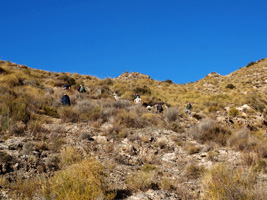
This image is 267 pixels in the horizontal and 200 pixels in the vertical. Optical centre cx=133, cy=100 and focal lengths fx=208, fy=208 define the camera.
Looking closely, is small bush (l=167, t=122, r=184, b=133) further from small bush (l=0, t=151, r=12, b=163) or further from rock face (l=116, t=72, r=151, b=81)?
rock face (l=116, t=72, r=151, b=81)

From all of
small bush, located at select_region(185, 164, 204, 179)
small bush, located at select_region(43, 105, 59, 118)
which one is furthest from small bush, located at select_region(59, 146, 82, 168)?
small bush, located at select_region(43, 105, 59, 118)

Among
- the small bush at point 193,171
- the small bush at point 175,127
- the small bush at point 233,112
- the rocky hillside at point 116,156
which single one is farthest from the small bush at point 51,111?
the small bush at point 233,112

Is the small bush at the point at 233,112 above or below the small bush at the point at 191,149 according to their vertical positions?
above

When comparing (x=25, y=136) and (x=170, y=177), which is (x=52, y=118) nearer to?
(x=25, y=136)

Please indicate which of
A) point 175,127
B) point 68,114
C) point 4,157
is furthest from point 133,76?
point 4,157

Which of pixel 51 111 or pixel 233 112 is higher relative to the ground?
pixel 233 112

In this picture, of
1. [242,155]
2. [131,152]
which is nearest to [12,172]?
[131,152]

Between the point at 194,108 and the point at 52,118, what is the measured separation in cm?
1322

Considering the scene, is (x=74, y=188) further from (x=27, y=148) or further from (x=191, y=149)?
(x=191, y=149)

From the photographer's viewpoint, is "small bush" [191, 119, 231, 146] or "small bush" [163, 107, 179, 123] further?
"small bush" [163, 107, 179, 123]

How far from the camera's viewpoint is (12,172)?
16.7ft

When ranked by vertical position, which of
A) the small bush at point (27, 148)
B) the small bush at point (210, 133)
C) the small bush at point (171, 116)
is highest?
the small bush at point (171, 116)

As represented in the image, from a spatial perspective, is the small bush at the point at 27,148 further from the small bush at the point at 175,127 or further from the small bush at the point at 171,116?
the small bush at the point at 171,116

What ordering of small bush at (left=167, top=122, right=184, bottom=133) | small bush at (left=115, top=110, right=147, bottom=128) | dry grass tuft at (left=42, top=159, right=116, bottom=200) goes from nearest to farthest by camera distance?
dry grass tuft at (left=42, top=159, right=116, bottom=200) → small bush at (left=115, top=110, right=147, bottom=128) → small bush at (left=167, top=122, right=184, bottom=133)
